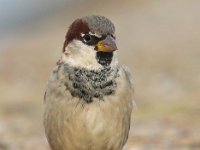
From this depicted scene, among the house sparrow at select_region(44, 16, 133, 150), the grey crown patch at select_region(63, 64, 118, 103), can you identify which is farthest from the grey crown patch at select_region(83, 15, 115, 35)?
the grey crown patch at select_region(63, 64, 118, 103)

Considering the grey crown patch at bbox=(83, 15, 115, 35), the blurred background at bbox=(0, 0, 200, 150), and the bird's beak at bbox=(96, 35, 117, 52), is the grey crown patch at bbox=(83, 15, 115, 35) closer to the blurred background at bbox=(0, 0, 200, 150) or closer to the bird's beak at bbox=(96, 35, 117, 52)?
the bird's beak at bbox=(96, 35, 117, 52)

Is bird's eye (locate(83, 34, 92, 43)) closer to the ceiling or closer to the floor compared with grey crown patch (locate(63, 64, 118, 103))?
closer to the ceiling

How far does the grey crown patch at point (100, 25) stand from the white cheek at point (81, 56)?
114mm

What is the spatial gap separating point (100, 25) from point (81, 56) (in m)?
0.22

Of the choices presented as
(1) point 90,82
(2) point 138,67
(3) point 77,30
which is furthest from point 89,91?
(2) point 138,67

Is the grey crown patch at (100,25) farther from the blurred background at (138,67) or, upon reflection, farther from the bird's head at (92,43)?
the blurred background at (138,67)

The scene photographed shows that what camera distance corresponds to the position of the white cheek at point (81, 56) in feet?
17.9

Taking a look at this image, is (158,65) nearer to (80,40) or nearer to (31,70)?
(31,70)

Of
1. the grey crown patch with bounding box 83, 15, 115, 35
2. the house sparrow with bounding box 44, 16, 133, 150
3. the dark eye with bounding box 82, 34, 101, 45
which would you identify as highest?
the grey crown patch with bounding box 83, 15, 115, 35

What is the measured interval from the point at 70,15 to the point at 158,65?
6.00 meters

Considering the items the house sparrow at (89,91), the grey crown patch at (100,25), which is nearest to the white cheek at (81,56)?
the house sparrow at (89,91)

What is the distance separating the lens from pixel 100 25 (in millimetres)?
5418

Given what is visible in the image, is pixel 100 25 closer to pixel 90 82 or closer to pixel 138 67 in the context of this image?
pixel 90 82

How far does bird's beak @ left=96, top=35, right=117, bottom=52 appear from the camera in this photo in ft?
17.6
